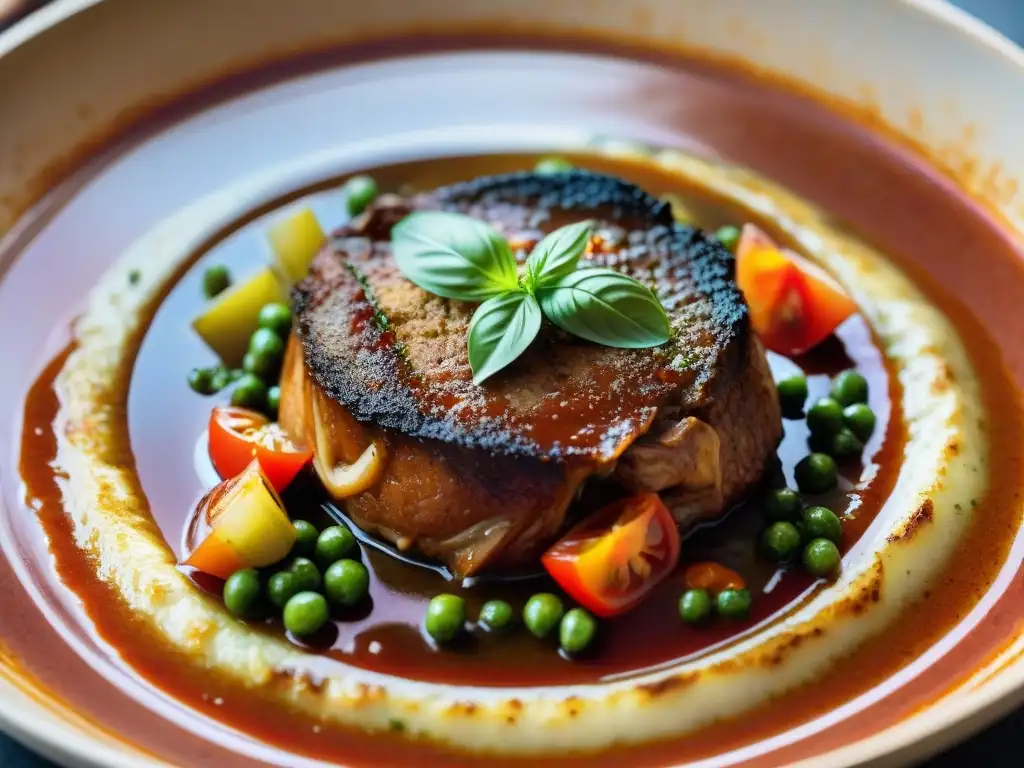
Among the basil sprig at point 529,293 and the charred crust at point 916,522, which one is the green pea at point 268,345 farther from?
the charred crust at point 916,522

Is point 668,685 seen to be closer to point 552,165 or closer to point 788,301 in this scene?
point 788,301

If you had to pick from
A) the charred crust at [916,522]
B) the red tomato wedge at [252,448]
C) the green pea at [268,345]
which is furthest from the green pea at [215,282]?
the charred crust at [916,522]

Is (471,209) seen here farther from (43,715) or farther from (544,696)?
(43,715)

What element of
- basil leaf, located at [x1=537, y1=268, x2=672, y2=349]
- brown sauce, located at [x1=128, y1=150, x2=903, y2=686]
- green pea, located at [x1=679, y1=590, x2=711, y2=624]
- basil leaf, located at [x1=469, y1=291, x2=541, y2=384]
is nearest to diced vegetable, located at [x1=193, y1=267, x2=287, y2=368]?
brown sauce, located at [x1=128, y1=150, x2=903, y2=686]

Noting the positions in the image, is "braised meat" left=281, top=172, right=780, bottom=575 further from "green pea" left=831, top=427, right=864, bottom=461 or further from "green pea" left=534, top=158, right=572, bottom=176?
"green pea" left=534, top=158, right=572, bottom=176

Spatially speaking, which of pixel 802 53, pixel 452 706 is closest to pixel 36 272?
pixel 452 706

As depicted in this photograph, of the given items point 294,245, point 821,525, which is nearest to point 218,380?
point 294,245
